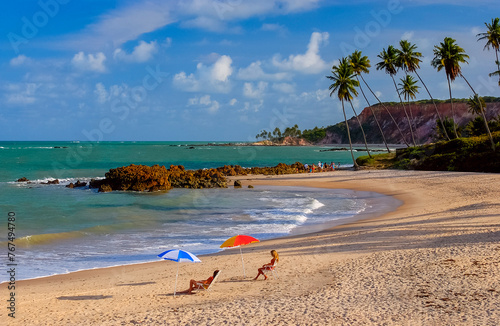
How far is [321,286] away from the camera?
10.5 metres

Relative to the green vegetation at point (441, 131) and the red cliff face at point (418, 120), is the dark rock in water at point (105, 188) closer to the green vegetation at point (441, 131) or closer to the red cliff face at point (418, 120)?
the green vegetation at point (441, 131)

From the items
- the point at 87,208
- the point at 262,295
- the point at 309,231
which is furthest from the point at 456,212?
the point at 87,208

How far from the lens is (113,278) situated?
1248 cm

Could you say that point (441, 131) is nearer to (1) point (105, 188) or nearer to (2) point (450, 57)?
(2) point (450, 57)

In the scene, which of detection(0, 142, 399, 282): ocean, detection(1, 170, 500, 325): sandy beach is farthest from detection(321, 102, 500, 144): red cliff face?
detection(1, 170, 500, 325): sandy beach

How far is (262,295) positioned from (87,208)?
2048cm

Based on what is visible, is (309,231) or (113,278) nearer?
(113,278)

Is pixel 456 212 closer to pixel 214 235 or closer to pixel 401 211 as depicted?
pixel 401 211

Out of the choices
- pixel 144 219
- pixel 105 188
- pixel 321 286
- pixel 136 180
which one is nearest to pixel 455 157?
pixel 136 180

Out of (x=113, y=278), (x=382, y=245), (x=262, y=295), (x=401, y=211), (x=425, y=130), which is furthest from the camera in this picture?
(x=425, y=130)

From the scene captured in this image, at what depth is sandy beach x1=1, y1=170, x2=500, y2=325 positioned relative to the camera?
8.52 meters

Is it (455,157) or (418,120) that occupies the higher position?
(418,120)

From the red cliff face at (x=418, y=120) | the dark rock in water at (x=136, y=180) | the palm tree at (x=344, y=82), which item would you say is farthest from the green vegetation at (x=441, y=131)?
the red cliff face at (x=418, y=120)

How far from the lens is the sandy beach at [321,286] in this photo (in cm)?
852
